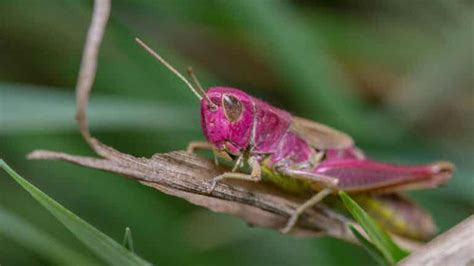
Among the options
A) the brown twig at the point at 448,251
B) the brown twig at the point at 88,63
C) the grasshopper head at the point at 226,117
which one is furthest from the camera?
the grasshopper head at the point at 226,117

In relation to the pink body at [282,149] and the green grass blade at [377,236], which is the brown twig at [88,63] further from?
the green grass blade at [377,236]

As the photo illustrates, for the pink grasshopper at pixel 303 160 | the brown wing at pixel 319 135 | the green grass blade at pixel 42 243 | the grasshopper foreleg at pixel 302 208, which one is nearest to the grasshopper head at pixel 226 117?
the pink grasshopper at pixel 303 160

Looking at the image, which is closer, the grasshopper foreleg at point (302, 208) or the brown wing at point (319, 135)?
the grasshopper foreleg at point (302, 208)

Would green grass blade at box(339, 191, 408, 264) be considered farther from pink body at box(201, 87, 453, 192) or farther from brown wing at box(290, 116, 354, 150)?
brown wing at box(290, 116, 354, 150)

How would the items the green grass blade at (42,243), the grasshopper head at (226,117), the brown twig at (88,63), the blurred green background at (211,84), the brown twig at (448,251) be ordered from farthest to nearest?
the blurred green background at (211,84)
the green grass blade at (42,243)
the grasshopper head at (226,117)
the brown twig at (88,63)
the brown twig at (448,251)

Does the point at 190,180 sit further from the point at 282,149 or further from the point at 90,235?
the point at 282,149

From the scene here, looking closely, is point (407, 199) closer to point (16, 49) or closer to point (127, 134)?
point (127, 134)

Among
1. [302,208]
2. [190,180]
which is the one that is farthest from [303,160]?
[190,180]

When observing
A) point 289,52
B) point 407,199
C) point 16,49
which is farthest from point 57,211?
point 16,49
